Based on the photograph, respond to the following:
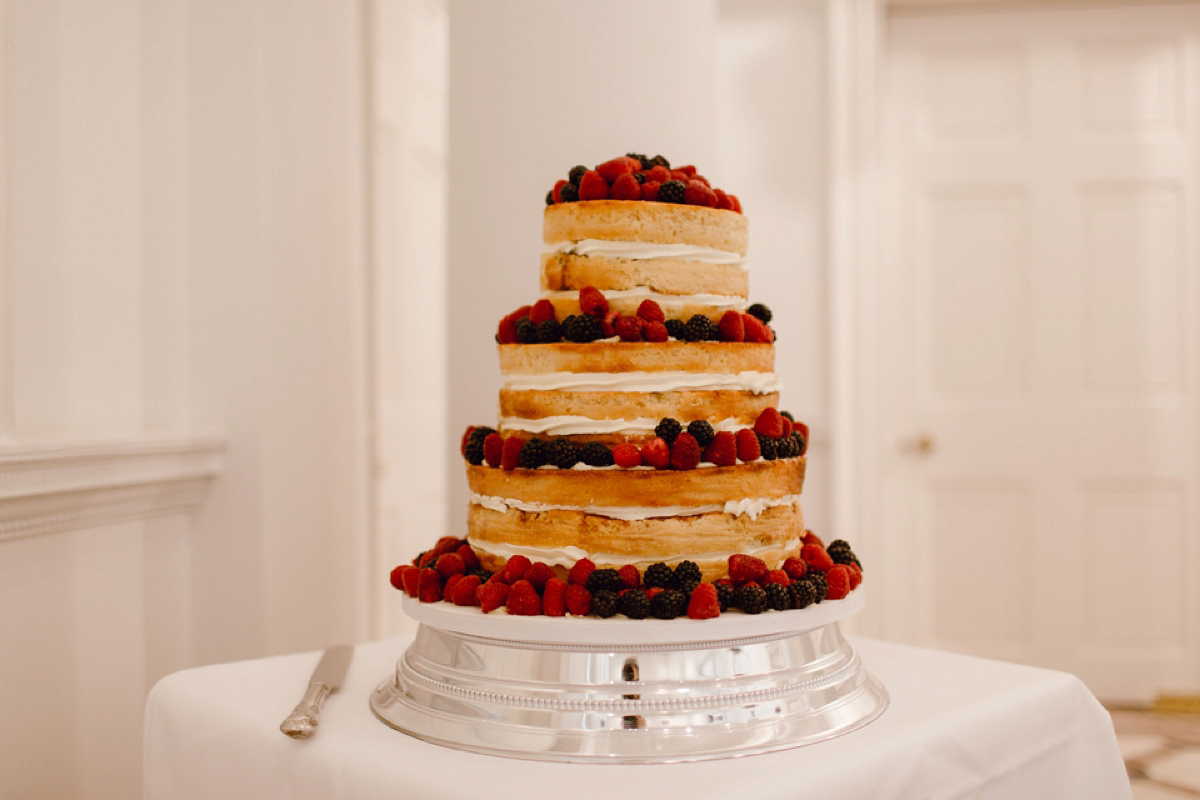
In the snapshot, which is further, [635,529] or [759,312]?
[759,312]

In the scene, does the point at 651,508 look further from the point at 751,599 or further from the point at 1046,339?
the point at 1046,339

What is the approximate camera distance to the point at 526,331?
1.40 m

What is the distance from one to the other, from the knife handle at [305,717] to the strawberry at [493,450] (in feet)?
1.23

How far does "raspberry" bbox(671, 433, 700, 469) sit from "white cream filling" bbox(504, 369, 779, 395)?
0.08 m

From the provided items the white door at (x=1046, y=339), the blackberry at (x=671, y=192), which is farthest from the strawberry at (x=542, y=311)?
the white door at (x=1046, y=339)

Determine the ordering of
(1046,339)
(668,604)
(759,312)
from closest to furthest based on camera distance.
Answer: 1. (668,604)
2. (759,312)
3. (1046,339)

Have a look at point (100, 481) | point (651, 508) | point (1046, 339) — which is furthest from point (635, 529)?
point (1046, 339)

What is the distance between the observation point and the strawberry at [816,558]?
1.36 m

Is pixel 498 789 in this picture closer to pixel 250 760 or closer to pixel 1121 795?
pixel 250 760

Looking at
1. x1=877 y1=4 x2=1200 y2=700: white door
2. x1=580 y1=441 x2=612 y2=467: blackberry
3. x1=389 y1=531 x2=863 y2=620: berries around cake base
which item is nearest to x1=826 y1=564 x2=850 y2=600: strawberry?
x1=389 y1=531 x2=863 y2=620: berries around cake base

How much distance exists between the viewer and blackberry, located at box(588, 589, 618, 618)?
46.6 inches

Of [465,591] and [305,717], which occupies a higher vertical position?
[465,591]

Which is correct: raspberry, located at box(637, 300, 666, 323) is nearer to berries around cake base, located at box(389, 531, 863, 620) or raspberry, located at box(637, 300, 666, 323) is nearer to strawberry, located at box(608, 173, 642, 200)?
strawberry, located at box(608, 173, 642, 200)

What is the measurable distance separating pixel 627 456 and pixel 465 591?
27cm
